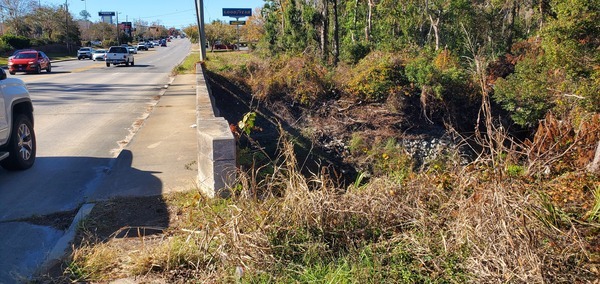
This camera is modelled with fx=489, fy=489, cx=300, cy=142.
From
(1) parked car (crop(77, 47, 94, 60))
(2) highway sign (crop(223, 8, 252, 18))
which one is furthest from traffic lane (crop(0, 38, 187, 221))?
(2) highway sign (crop(223, 8, 252, 18))

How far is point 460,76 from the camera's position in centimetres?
1739

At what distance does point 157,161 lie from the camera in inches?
309

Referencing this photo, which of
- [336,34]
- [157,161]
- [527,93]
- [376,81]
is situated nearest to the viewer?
[157,161]

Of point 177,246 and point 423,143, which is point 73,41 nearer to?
point 423,143

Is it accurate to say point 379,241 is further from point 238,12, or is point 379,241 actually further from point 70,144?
point 238,12

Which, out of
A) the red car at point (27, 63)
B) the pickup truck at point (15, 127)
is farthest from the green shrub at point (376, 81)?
the red car at point (27, 63)

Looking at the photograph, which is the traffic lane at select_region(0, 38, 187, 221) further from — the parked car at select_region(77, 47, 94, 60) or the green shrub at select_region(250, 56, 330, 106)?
the parked car at select_region(77, 47, 94, 60)

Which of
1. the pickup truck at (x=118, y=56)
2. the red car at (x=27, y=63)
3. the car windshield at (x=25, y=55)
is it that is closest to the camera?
the red car at (x=27, y=63)

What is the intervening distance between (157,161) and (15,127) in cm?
207

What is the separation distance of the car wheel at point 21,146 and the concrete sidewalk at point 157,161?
131cm

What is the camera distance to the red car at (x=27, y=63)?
30.0 m

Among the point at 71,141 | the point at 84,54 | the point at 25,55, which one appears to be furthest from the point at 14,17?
the point at 71,141

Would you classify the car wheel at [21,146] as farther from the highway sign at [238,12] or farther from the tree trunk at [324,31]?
the highway sign at [238,12]

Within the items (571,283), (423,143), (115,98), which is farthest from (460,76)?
(571,283)
